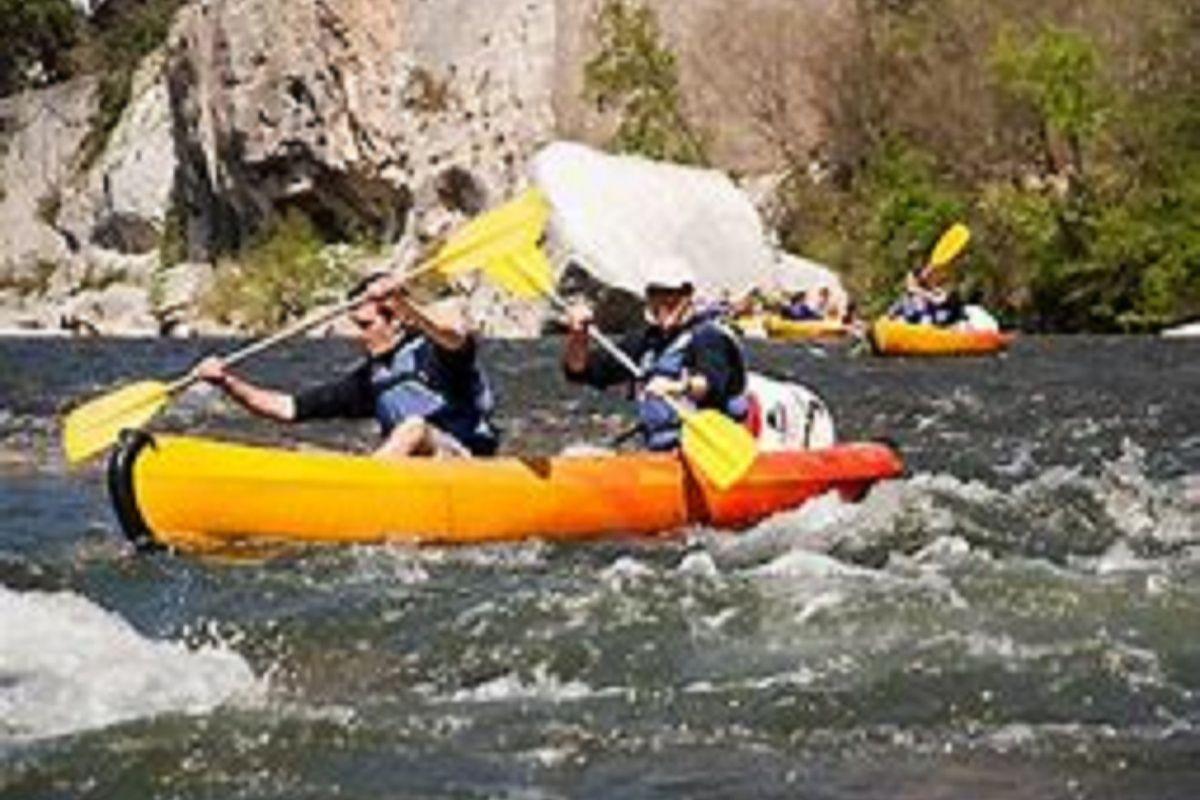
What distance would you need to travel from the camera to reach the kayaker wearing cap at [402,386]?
32.0 ft

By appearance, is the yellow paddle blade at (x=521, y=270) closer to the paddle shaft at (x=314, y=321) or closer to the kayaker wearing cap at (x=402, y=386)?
the paddle shaft at (x=314, y=321)

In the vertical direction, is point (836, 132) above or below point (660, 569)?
below

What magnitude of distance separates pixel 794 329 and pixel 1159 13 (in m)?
9.10

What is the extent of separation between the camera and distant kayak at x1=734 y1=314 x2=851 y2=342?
3005 cm

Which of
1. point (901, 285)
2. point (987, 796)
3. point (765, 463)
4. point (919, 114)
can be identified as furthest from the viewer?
point (919, 114)

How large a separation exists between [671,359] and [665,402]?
23 centimetres

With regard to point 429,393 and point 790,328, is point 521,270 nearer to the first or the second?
point 429,393

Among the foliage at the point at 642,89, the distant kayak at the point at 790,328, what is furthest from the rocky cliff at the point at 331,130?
the distant kayak at the point at 790,328

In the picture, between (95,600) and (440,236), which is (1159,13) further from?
(95,600)

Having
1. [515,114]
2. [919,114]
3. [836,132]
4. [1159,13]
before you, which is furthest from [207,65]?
[1159,13]

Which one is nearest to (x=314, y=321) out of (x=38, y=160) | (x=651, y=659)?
(x=651, y=659)

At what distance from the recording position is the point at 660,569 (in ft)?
29.1

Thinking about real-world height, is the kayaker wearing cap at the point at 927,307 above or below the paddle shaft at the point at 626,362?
below

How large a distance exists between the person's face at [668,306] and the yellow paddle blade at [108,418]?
89.0 inches
